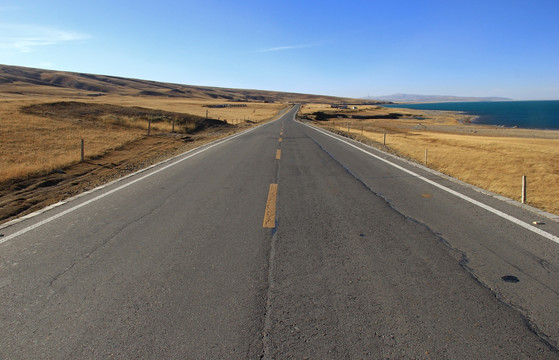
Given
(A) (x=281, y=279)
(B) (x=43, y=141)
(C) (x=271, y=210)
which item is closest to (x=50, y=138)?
(B) (x=43, y=141)

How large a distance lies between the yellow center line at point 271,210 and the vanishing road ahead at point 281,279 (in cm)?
3

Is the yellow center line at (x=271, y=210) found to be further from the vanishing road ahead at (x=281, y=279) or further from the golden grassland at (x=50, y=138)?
the golden grassland at (x=50, y=138)

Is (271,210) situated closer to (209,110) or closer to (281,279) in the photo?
(281,279)

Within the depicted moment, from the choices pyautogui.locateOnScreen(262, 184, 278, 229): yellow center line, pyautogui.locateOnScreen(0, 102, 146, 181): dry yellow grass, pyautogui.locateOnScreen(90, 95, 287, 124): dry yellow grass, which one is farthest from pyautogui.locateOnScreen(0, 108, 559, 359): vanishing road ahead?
pyautogui.locateOnScreen(90, 95, 287, 124): dry yellow grass

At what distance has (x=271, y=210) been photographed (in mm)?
6090

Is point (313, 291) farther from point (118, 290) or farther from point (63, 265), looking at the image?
point (63, 265)

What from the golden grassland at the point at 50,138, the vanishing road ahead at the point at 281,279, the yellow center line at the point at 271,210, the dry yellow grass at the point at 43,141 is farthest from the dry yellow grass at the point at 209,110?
the vanishing road ahead at the point at 281,279

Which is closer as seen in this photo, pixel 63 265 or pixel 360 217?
pixel 63 265

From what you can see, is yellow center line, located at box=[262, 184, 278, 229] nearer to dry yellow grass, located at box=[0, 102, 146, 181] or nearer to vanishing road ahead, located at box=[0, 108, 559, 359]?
vanishing road ahead, located at box=[0, 108, 559, 359]

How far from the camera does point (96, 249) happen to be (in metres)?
4.47

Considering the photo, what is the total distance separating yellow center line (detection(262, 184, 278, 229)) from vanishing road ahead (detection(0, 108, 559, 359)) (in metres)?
0.03

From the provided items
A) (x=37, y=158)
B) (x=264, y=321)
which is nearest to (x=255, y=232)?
(x=264, y=321)

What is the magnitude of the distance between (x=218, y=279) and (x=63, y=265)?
183 cm

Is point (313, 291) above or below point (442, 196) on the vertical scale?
below
